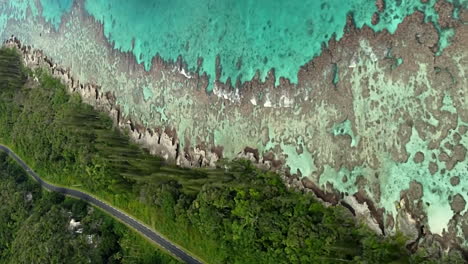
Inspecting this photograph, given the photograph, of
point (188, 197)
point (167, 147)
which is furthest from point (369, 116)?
point (167, 147)

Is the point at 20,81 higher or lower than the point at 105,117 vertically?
higher

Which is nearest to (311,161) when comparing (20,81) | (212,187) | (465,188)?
(212,187)

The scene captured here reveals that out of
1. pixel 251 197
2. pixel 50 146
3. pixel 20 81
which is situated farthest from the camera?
pixel 20 81

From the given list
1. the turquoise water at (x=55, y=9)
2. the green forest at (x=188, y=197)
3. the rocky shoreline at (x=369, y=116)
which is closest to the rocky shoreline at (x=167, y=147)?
the rocky shoreline at (x=369, y=116)

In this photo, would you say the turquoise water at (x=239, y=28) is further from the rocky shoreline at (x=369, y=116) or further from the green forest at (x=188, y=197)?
the green forest at (x=188, y=197)

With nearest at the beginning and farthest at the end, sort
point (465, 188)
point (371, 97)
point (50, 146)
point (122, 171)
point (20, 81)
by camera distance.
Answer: point (465, 188) → point (371, 97) → point (122, 171) → point (50, 146) → point (20, 81)

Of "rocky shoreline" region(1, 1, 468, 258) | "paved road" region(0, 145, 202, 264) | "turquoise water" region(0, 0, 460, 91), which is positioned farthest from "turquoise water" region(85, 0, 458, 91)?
"paved road" region(0, 145, 202, 264)

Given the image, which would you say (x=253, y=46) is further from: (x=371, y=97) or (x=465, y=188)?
(x=465, y=188)
